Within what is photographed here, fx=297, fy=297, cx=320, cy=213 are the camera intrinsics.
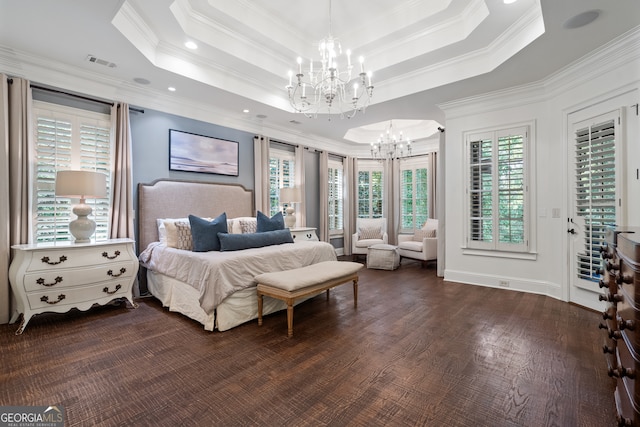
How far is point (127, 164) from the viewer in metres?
3.85

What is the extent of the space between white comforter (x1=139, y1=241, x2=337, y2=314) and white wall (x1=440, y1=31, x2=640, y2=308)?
2.48m

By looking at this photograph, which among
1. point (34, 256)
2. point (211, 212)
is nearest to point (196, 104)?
point (211, 212)

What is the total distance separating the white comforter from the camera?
2.80m

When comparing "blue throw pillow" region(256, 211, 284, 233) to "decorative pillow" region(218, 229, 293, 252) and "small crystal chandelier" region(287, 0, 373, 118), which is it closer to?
"decorative pillow" region(218, 229, 293, 252)

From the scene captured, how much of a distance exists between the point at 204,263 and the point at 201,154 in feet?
7.83

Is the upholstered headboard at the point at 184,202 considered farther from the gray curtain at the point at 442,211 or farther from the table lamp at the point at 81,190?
the gray curtain at the point at 442,211

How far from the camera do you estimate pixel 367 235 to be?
682 cm

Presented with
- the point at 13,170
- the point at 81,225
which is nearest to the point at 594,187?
the point at 81,225

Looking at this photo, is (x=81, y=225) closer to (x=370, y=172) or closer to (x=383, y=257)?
(x=383, y=257)

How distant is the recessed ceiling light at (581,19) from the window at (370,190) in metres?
5.25

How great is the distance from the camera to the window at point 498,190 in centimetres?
419

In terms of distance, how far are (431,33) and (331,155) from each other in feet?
12.5

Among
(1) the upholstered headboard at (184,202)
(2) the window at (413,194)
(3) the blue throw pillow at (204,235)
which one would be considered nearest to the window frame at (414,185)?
(2) the window at (413,194)

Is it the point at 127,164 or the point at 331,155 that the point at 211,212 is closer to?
the point at 127,164
